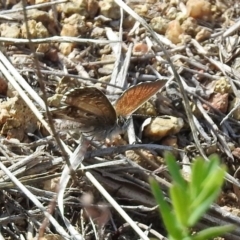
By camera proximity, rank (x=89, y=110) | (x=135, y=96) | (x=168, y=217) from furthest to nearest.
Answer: (x=89, y=110) < (x=135, y=96) < (x=168, y=217)

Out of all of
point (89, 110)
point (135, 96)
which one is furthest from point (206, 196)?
point (89, 110)

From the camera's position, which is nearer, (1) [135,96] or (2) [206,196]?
(2) [206,196]

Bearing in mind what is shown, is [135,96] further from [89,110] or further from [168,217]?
[168,217]

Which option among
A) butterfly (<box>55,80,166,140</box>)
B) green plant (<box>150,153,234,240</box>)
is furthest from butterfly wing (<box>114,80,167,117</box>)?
green plant (<box>150,153,234,240</box>)

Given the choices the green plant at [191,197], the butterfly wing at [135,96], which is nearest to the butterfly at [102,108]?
the butterfly wing at [135,96]

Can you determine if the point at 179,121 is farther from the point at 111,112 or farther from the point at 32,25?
the point at 32,25

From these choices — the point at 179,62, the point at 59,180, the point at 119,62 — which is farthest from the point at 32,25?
the point at 59,180

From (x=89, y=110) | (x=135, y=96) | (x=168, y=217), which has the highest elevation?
(x=168, y=217)
